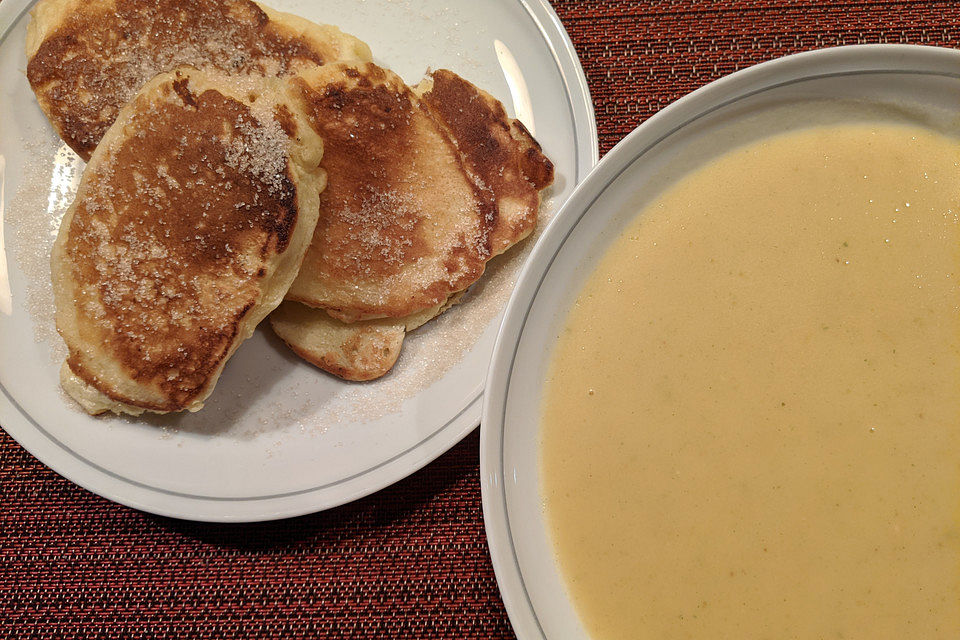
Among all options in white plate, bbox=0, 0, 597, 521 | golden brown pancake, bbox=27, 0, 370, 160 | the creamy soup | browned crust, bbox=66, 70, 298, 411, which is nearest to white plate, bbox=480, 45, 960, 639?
the creamy soup

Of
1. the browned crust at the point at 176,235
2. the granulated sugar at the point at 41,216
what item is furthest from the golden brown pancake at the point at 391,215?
the granulated sugar at the point at 41,216

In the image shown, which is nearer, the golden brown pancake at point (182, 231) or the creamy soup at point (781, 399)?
the creamy soup at point (781, 399)

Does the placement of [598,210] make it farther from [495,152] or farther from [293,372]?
[293,372]

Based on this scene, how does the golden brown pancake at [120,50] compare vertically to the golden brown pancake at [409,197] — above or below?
above

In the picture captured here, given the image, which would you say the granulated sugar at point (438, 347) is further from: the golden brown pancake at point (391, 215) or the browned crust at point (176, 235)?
the browned crust at point (176, 235)

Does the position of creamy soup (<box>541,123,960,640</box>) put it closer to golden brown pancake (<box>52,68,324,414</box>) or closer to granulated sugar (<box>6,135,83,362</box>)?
golden brown pancake (<box>52,68,324,414</box>)

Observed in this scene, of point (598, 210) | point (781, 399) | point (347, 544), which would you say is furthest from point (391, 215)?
point (781, 399)

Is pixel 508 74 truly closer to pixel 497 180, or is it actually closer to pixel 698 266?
pixel 497 180
